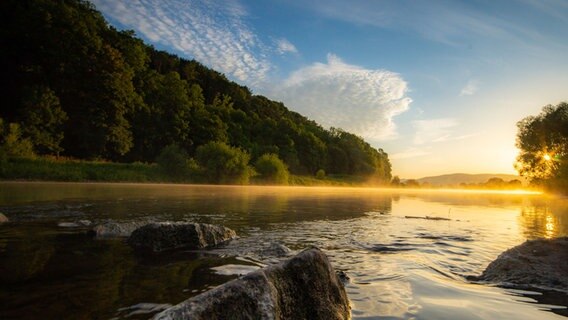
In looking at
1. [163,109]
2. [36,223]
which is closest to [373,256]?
[36,223]

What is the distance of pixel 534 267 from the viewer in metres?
7.06

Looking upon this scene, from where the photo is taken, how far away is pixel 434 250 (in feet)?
33.1

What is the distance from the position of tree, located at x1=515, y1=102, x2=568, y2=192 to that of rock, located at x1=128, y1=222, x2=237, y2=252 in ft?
226

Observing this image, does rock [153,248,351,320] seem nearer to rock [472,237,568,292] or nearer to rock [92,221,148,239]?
rock [472,237,568,292]

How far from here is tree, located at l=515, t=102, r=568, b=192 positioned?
6426cm

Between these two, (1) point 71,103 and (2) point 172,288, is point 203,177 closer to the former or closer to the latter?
(1) point 71,103

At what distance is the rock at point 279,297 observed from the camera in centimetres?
336

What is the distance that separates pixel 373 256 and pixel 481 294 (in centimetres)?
326

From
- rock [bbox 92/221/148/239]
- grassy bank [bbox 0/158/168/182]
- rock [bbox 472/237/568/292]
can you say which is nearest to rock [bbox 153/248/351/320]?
rock [bbox 472/237/568/292]

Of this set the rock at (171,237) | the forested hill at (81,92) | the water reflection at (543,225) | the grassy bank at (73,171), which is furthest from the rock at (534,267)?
the forested hill at (81,92)

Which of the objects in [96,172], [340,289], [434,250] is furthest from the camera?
[96,172]

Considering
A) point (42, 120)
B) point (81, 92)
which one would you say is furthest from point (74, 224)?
point (81, 92)

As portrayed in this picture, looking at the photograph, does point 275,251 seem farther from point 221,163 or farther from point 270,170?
point 270,170

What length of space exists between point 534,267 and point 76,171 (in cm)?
5198
